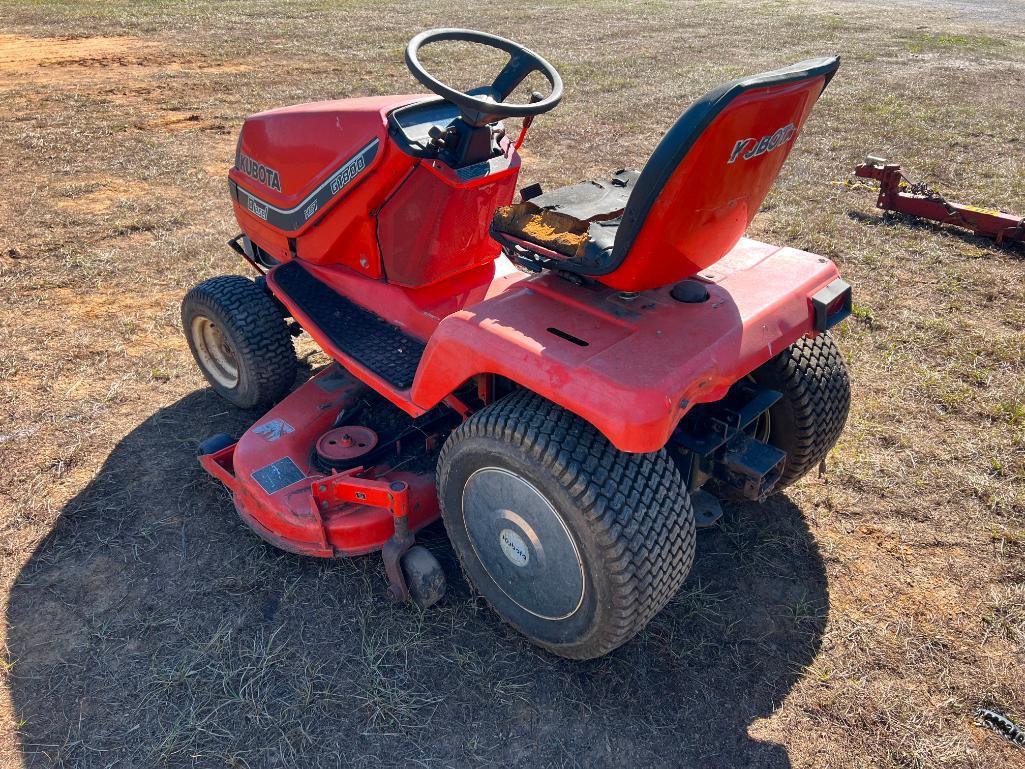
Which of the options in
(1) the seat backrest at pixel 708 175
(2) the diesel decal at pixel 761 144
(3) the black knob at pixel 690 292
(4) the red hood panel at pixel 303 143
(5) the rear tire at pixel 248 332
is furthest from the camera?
(5) the rear tire at pixel 248 332

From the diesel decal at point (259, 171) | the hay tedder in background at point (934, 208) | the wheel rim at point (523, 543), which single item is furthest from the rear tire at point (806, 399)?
the hay tedder in background at point (934, 208)

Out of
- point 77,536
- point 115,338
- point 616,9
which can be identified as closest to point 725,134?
point 77,536

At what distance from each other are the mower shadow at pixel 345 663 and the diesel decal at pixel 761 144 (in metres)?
1.50

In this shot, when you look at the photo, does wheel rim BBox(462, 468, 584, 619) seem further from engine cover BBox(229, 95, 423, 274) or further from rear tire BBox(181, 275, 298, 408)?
rear tire BBox(181, 275, 298, 408)

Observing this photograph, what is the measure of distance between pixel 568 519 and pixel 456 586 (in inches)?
30.8

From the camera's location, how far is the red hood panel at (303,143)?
119 inches

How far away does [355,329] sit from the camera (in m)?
3.16

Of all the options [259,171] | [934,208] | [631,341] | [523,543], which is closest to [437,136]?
[259,171]

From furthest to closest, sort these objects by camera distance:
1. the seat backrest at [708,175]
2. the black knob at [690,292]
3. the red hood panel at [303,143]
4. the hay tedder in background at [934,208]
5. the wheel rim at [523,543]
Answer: the hay tedder in background at [934,208]
the red hood panel at [303,143]
the black knob at [690,292]
the wheel rim at [523,543]
the seat backrest at [708,175]

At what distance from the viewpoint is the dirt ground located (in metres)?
2.28

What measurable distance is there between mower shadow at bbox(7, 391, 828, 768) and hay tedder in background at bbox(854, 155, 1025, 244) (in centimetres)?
366

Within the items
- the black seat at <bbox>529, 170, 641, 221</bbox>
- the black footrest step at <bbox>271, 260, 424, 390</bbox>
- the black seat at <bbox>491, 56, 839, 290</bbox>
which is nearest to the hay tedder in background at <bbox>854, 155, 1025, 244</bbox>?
the black seat at <bbox>529, 170, 641, 221</bbox>

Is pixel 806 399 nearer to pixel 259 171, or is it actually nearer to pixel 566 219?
pixel 566 219

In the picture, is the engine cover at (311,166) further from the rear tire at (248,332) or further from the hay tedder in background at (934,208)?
the hay tedder in background at (934,208)
